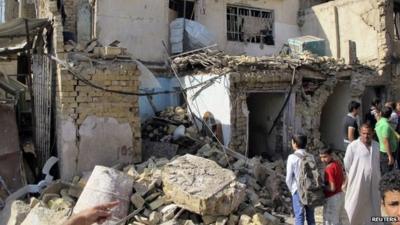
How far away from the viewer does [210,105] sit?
1070 centimetres

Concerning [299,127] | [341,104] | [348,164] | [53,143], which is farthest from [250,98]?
[348,164]

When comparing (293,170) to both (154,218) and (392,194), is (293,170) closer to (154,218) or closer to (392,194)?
(154,218)

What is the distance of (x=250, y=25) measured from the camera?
15.2 m

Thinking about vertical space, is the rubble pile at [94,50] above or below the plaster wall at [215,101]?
above

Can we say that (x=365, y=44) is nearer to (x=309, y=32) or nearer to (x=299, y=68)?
(x=309, y=32)

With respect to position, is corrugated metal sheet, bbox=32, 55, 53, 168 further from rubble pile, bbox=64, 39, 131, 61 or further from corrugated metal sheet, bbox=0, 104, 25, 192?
rubble pile, bbox=64, 39, 131, 61

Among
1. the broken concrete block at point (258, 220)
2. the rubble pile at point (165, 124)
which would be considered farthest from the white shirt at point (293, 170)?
the rubble pile at point (165, 124)

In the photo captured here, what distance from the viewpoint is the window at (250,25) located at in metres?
14.9

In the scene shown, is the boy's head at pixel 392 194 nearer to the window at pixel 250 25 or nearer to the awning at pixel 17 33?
the awning at pixel 17 33

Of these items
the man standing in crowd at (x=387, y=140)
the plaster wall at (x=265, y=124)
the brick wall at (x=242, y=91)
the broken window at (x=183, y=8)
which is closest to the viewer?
the man standing in crowd at (x=387, y=140)

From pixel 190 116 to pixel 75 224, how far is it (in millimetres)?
8347

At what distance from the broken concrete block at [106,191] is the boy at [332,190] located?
2.86 m

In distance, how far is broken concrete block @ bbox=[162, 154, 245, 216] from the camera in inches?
240

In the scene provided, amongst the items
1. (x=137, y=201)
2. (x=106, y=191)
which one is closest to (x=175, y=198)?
(x=137, y=201)
